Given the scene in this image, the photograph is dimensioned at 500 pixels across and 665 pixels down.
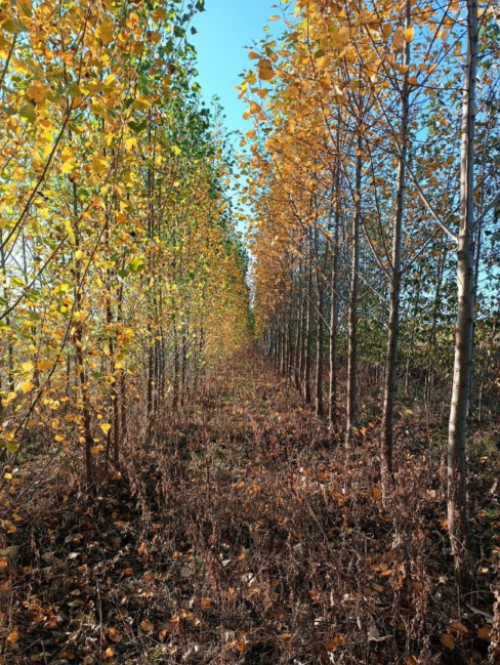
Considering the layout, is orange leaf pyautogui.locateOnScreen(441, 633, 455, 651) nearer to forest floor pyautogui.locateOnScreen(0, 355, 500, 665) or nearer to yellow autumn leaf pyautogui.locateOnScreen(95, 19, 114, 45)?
forest floor pyautogui.locateOnScreen(0, 355, 500, 665)

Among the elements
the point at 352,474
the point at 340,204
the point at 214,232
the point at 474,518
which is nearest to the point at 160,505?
the point at 352,474

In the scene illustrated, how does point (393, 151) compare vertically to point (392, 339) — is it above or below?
above

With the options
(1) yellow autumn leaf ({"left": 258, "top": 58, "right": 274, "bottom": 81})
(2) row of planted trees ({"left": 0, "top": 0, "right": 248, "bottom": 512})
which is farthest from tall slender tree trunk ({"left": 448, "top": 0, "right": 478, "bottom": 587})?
(2) row of planted trees ({"left": 0, "top": 0, "right": 248, "bottom": 512})

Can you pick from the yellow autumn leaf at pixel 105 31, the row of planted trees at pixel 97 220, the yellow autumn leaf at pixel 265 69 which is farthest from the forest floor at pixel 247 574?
the yellow autumn leaf at pixel 105 31

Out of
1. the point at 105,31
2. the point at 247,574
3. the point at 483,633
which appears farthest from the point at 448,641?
the point at 105,31

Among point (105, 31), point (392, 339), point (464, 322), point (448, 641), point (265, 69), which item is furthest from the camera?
point (392, 339)

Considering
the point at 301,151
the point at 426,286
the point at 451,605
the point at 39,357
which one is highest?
the point at 301,151

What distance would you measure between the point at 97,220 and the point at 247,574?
314cm

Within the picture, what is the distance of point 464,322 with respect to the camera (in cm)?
281

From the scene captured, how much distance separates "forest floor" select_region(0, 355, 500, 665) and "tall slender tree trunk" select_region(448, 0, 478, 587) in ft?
0.86

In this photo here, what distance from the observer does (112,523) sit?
416 centimetres

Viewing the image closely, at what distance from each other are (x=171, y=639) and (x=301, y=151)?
538cm

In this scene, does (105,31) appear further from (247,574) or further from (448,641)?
(448,641)

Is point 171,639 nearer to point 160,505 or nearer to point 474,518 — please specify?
point 160,505
